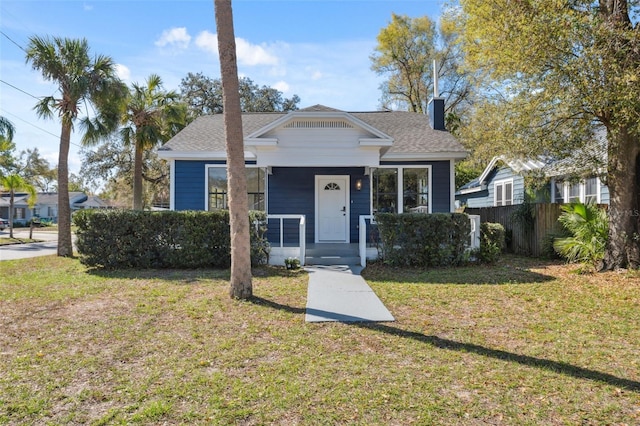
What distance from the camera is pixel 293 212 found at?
1226 cm

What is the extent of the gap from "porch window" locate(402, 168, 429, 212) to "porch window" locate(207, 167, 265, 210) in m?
4.50

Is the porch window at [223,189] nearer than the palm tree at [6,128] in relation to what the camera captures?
Yes

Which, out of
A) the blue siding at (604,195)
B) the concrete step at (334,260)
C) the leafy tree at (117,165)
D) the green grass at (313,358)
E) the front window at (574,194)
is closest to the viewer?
the green grass at (313,358)

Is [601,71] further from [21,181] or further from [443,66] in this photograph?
[21,181]

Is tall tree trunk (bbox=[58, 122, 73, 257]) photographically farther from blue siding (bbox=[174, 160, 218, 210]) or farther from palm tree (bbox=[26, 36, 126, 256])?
blue siding (bbox=[174, 160, 218, 210])

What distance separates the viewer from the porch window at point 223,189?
12266mm

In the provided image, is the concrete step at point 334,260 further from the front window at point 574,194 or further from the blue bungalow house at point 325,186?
the front window at point 574,194

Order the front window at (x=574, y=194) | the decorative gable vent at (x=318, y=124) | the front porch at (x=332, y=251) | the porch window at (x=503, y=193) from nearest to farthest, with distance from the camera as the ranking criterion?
the front porch at (x=332, y=251)
the decorative gable vent at (x=318, y=124)
the front window at (x=574, y=194)
the porch window at (x=503, y=193)

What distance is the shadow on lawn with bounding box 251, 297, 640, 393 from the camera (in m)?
3.36

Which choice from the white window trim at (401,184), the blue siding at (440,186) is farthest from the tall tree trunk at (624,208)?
the white window trim at (401,184)

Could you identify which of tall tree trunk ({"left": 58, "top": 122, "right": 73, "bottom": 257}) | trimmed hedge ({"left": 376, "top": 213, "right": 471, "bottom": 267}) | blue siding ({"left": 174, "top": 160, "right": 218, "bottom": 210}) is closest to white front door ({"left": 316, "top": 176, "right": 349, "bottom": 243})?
trimmed hedge ({"left": 376, "top": 213, "right": 471, "bottom": 267})

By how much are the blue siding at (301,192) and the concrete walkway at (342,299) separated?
3.71 meters

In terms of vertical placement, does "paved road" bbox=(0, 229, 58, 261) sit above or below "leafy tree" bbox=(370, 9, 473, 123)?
below

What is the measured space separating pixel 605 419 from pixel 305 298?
4288 mm
